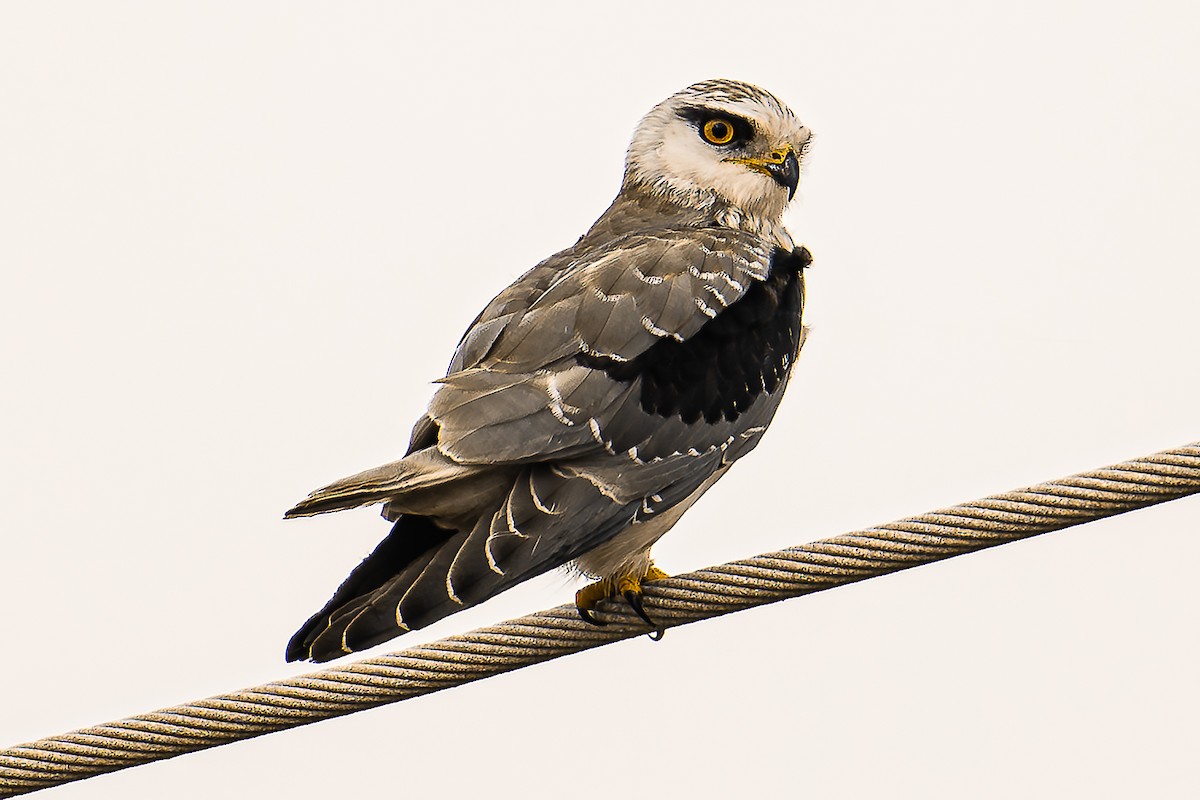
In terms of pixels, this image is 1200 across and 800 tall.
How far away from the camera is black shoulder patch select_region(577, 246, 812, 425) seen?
559cm

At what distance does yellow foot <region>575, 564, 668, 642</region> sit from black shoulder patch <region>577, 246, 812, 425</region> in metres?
0.61

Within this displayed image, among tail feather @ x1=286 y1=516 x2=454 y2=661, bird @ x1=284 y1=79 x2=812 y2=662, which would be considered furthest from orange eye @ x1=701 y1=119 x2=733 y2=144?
tail feather @ x1=286 y1=516 x2=454 y2=661

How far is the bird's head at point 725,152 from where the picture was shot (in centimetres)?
689

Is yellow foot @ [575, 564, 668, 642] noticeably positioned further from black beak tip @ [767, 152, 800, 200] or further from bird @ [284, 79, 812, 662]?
black beak tip @ [767, 152, 800, 200]

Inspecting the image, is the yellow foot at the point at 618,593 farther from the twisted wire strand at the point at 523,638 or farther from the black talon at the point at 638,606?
the twisted wire strand at the point at 523,638

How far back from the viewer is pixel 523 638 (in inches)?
203

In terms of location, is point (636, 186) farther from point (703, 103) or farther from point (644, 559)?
point (644, 559)

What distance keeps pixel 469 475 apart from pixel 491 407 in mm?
243

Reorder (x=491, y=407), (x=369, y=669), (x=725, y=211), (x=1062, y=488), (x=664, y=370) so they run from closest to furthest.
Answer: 1. (x=1062, y=488)
2. (x=369, y=669)
3. (x=491, y=407)
4. (x=664, y=370)
5. (x=725, y=211)

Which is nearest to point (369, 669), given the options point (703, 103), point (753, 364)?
point (753, 364)

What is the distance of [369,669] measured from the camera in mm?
4902

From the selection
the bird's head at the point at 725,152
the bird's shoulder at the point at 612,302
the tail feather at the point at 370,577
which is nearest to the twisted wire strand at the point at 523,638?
the tail feather at the point at 370,577

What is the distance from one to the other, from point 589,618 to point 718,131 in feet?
7.40

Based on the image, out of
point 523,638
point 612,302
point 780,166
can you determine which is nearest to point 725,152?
point 780,166
